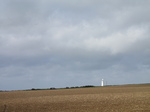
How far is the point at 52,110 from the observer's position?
106 feet

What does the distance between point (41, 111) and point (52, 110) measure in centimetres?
129

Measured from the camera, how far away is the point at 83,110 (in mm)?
31125

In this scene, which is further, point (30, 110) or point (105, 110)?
point (30, 110)

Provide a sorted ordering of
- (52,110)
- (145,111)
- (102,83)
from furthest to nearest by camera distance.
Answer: (102,83) < (52,110) < (145,111)

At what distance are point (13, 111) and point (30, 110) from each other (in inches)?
74.6

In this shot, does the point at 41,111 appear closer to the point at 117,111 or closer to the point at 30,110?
the point at 30,110

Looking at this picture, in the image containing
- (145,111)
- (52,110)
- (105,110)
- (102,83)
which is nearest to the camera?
(145,111)

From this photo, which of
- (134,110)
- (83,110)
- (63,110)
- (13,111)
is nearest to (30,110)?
(13,111)

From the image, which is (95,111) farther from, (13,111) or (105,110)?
(13,111)

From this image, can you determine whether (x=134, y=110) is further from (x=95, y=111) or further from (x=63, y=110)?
(x=63, y=110)

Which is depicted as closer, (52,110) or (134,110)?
(134,110)

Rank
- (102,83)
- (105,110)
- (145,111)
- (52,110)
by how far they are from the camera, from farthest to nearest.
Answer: (102,83) → (52,110) → (105,110) → (145,111)

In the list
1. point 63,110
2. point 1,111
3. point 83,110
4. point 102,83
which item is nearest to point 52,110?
point 63,110

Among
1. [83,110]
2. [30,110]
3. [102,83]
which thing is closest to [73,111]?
[83,110]
